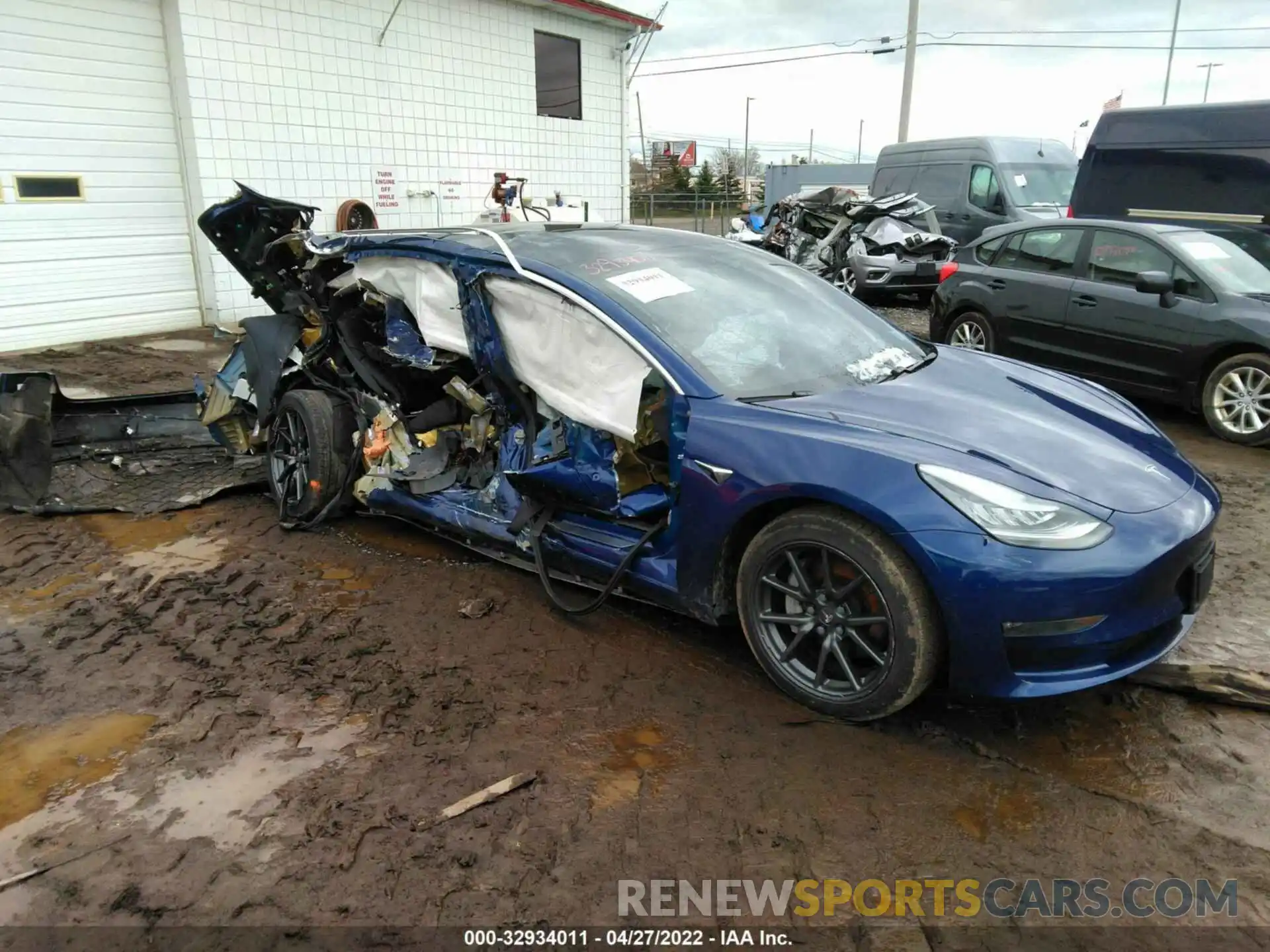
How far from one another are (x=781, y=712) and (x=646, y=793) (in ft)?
2.06

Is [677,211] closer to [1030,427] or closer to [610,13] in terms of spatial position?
[610,13]

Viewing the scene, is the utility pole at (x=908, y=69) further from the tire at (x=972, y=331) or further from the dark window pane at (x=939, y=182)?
the tire at (x=972, y=331)

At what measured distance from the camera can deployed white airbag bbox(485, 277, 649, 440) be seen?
344 centimetres

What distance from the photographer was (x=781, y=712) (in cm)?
306

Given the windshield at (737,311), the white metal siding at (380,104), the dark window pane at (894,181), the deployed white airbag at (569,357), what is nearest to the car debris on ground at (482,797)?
the deployed white airbag at (569,357)

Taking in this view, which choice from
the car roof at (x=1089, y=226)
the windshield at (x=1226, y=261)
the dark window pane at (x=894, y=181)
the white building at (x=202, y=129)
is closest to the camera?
the windshield at (x=1226, y=261)

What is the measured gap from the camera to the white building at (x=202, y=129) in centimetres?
874

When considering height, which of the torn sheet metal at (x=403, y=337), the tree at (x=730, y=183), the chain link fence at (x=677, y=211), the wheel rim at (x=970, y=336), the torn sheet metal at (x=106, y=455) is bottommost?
the torn sheet metal at (x=106, y=455)

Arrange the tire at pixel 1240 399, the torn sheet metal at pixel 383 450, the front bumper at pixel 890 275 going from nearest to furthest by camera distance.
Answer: the torn sheet metal at pixel 383 450, the tire at pixel 1240 399, the front bumper at pixel 890 275

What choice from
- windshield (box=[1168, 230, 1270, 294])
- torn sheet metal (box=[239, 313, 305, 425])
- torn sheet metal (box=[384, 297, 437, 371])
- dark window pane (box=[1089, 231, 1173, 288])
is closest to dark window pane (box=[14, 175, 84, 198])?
torn sheet metal (box=[239, 313, 305, 425])

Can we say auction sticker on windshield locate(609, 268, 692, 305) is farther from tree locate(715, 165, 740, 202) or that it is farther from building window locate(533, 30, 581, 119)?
tree locate(715, 165, 740, 202)

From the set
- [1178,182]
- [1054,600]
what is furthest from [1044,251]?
[1054,600]

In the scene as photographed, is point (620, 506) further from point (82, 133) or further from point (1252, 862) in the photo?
point (82, 133)

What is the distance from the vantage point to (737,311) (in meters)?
3.70
